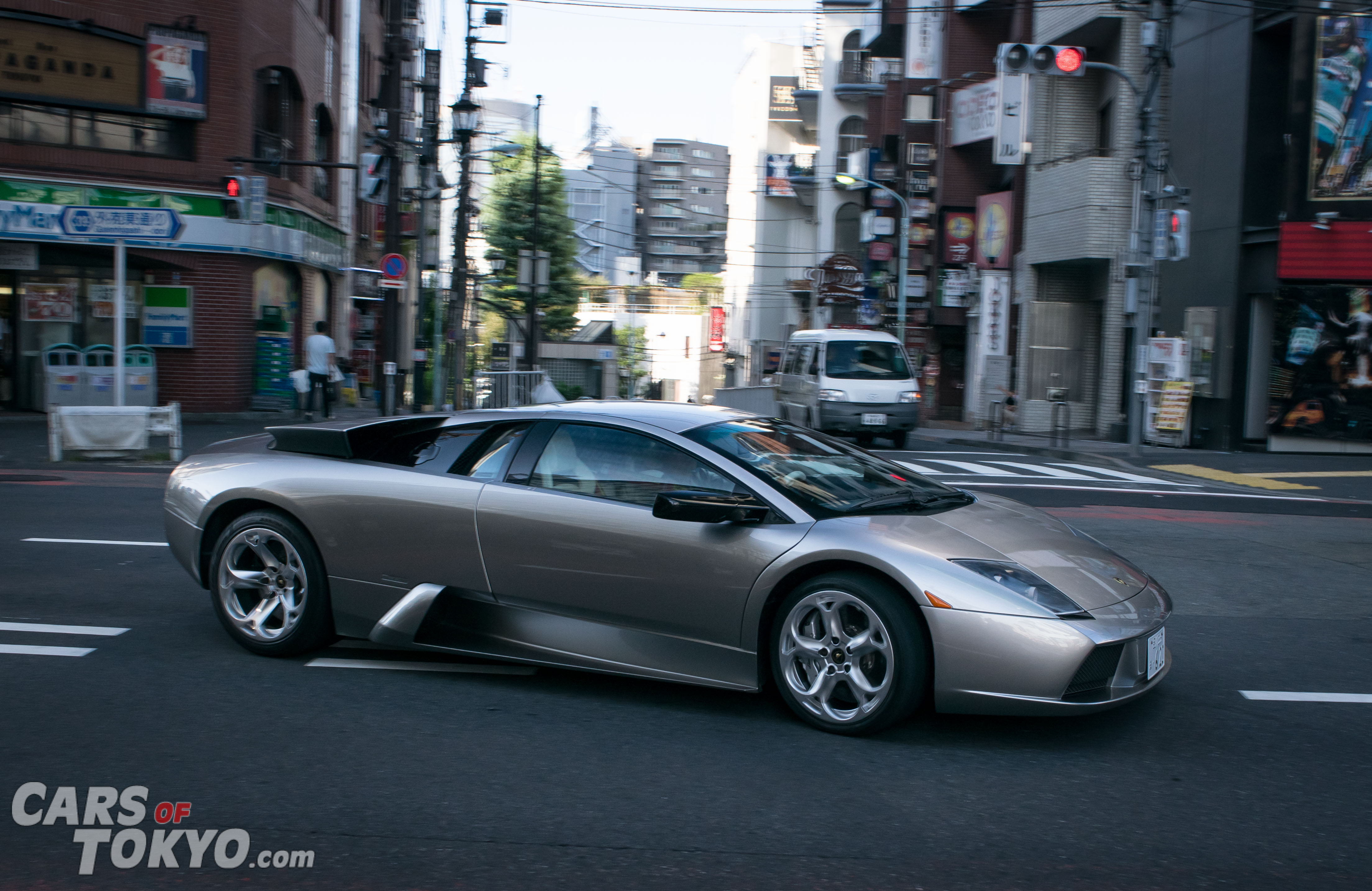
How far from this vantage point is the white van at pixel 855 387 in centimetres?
2083

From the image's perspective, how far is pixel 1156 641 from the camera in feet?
15.5

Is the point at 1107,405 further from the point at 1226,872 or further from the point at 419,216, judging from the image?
the point at 1226,872

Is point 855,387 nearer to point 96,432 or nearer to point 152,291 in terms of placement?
point 96,432

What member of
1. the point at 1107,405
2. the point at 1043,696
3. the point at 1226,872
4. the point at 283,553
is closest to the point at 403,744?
the point at 283,553

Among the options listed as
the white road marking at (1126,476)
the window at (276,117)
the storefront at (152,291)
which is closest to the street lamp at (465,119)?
the window at (276,117)

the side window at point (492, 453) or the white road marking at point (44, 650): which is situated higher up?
the side window at point (492, 453)

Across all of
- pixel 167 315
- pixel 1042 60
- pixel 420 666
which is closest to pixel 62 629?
pixel 420 666

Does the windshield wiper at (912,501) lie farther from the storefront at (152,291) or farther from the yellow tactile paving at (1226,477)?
the storefront at (152,291)

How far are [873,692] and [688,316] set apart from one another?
86.8 m

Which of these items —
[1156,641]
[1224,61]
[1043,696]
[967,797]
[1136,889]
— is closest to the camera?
[1136,889]

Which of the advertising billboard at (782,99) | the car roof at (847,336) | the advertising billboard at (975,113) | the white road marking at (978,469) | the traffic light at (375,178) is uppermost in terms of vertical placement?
the advertising billboard at (782,99)

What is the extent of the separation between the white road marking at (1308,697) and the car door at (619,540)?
237 cm

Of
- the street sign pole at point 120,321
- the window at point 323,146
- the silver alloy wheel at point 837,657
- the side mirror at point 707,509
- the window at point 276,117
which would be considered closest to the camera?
the silver alloy wheel at point 837,657

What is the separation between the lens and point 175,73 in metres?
21.8
